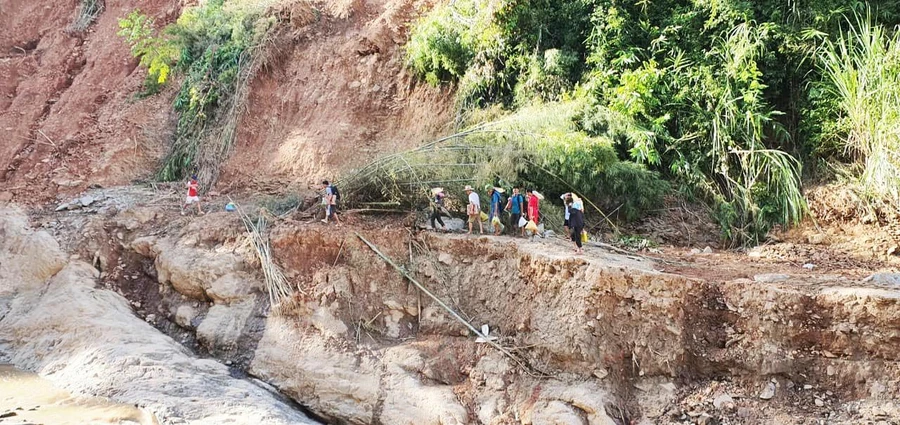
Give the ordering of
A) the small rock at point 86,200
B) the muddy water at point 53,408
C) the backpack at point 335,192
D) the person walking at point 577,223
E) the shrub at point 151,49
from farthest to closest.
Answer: the shrub at point 151,49
the small rock at point 86,200
the backpack at point 335,192
the person walking at point 577,223
the muddy water at point 53,408

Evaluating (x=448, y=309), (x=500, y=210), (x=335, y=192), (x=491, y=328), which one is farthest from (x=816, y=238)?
(x=335, y=192)

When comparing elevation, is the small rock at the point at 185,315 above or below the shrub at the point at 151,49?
below

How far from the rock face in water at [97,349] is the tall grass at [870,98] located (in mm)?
7302

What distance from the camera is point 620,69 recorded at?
8.97 metres

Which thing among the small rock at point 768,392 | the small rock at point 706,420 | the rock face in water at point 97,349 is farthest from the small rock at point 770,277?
the rock face in water at point 97,349

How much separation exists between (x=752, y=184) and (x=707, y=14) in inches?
98.0

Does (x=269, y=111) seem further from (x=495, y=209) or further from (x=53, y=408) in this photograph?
(x=53, y=408)

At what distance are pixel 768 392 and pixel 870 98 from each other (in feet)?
14.2

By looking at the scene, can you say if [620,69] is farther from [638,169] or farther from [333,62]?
[333,62]

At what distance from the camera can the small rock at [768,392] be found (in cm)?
579

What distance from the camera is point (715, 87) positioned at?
8578 millimetres

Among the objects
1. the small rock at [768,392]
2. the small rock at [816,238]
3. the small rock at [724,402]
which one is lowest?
the small rock at [724,402]

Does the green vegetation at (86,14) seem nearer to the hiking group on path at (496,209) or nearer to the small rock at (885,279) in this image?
the hiking group on path at (496,209)

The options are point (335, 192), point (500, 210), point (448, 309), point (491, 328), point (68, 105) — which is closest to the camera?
point (491, 328)
